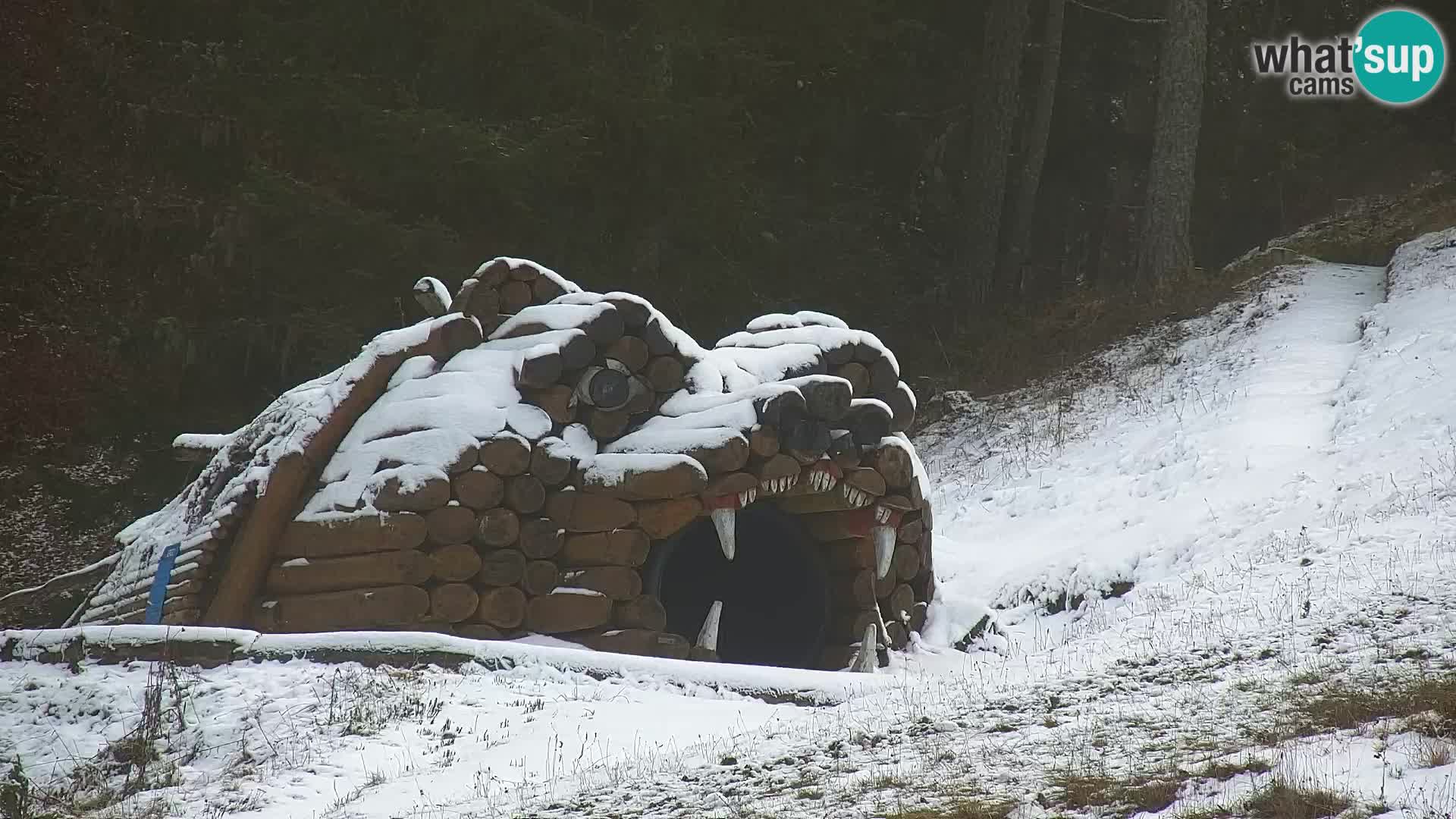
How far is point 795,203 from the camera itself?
875 inches

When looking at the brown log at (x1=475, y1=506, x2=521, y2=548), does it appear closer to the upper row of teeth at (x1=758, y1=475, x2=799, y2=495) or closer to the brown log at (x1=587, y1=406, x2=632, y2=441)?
the brown log at (x1=587, y1=406, x2=632, y2=441)

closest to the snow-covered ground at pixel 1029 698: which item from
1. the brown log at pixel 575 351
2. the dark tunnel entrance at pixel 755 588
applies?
the dark tunnel entrance at pixel 755 588

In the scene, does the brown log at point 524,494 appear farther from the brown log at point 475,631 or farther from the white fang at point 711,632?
the white fang at point 711,632

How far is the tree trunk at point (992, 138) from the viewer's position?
22562 mm

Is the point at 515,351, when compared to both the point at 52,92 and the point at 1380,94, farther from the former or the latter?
the point at 1380,94

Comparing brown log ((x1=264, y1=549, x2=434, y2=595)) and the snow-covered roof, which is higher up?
the snow-covered roof

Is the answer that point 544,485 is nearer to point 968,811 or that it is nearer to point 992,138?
point 968,811

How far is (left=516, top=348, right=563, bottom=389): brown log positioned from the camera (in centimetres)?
995

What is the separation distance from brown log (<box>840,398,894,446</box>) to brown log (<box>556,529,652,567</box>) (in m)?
1.82

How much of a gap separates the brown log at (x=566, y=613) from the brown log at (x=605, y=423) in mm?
1177

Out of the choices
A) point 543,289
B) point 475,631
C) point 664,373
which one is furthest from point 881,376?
point 475,631

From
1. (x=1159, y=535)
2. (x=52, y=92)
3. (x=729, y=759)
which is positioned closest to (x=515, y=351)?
(x=729, y=759)

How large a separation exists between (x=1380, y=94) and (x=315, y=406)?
22356mm

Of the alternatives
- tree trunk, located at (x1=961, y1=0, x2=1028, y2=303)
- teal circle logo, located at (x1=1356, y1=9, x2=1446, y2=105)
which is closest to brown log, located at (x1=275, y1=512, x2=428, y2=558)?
tree trunk, located at (x1=961, y1=0, x2=1028, y2=303)
